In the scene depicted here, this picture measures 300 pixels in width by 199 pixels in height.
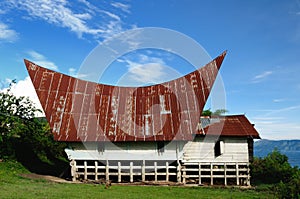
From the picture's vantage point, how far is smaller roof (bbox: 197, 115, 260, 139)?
68.5ft

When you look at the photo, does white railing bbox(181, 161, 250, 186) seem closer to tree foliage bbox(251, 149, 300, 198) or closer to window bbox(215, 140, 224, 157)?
window bbox(215, 140, 224, 157)

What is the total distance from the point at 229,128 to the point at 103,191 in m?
10.00

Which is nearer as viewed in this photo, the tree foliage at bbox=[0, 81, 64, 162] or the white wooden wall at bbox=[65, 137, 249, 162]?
the white wooden wall at bbox=[65, 137, 249, 162]

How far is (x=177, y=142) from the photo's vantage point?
20516 mm

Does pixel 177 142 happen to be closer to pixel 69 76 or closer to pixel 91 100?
pixel 91 100

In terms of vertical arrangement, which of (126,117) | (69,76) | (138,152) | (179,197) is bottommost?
(179,197)

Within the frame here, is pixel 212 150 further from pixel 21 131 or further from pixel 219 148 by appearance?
pixel 21 131

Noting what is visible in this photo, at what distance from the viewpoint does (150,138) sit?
20297 millimetres

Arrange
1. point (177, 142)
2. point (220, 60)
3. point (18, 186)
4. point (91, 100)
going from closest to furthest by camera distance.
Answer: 1. point (18, 186)
2. point (177, 142)
3. point (91, 100)
4. point (220, 60)

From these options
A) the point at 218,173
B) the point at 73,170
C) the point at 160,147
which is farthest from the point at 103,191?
the point at 218,173

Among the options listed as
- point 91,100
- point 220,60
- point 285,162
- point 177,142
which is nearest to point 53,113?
point 91,100

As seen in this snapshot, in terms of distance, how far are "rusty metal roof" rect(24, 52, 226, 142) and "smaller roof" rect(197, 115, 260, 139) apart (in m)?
1.04

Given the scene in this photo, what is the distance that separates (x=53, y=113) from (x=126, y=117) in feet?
17.1

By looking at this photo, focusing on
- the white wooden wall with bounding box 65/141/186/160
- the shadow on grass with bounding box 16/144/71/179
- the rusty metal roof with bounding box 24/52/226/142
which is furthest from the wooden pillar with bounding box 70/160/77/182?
the shadow on grass with bounding box 16/144/71/179
